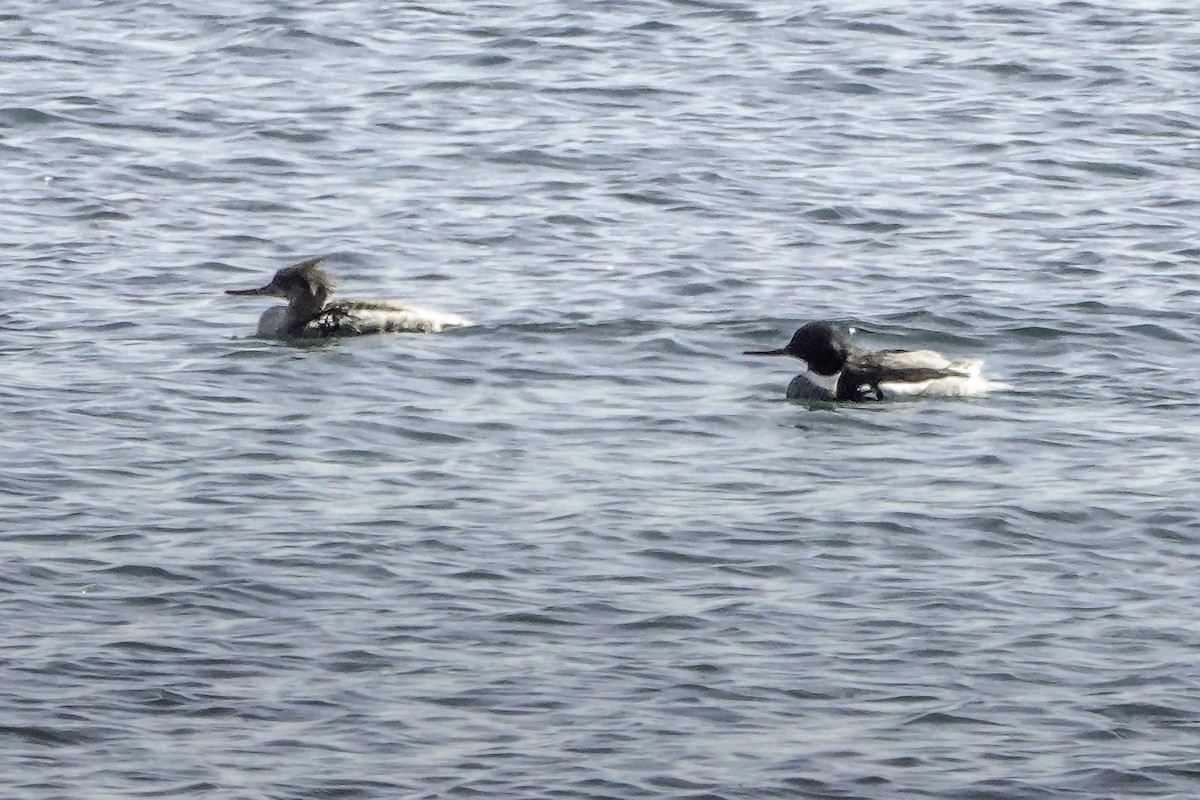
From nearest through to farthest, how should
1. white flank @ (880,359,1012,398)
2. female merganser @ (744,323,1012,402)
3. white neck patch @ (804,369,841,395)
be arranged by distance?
1. white flank @ (880,359,1012,398)
2. female merganser @ (744,323,1012,402)
3. white neck patch @ (804,369,841,395)

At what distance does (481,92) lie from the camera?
22812mm

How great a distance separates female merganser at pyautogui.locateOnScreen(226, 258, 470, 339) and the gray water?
143mm

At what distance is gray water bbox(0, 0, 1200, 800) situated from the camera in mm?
9391

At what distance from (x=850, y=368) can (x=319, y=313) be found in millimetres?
3712

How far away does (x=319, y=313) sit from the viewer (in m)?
16.2

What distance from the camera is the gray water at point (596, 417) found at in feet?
30.8

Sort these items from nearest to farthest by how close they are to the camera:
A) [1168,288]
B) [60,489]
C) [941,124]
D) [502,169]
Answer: [60,489], [1168,288], [502,169], [941,124]

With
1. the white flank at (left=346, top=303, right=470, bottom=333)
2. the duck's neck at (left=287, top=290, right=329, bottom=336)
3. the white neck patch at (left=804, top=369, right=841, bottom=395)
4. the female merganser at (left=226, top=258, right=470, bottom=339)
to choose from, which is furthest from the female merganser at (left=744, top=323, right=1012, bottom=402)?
the duck's neck at (left=287, top=290, right=329, bottom=336)

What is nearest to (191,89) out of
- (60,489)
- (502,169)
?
(502,169)

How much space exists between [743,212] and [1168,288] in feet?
11.8

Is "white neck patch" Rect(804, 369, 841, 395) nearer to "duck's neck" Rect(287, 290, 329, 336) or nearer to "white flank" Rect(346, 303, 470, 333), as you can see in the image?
"white flank" Rect(346, 303, 470, 333)

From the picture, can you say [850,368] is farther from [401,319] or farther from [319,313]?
[319,313]

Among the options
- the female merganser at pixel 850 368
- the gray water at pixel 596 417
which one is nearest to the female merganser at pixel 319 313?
the gray water at pixel 596 417

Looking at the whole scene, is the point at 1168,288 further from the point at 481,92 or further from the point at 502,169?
the point at 481,92
